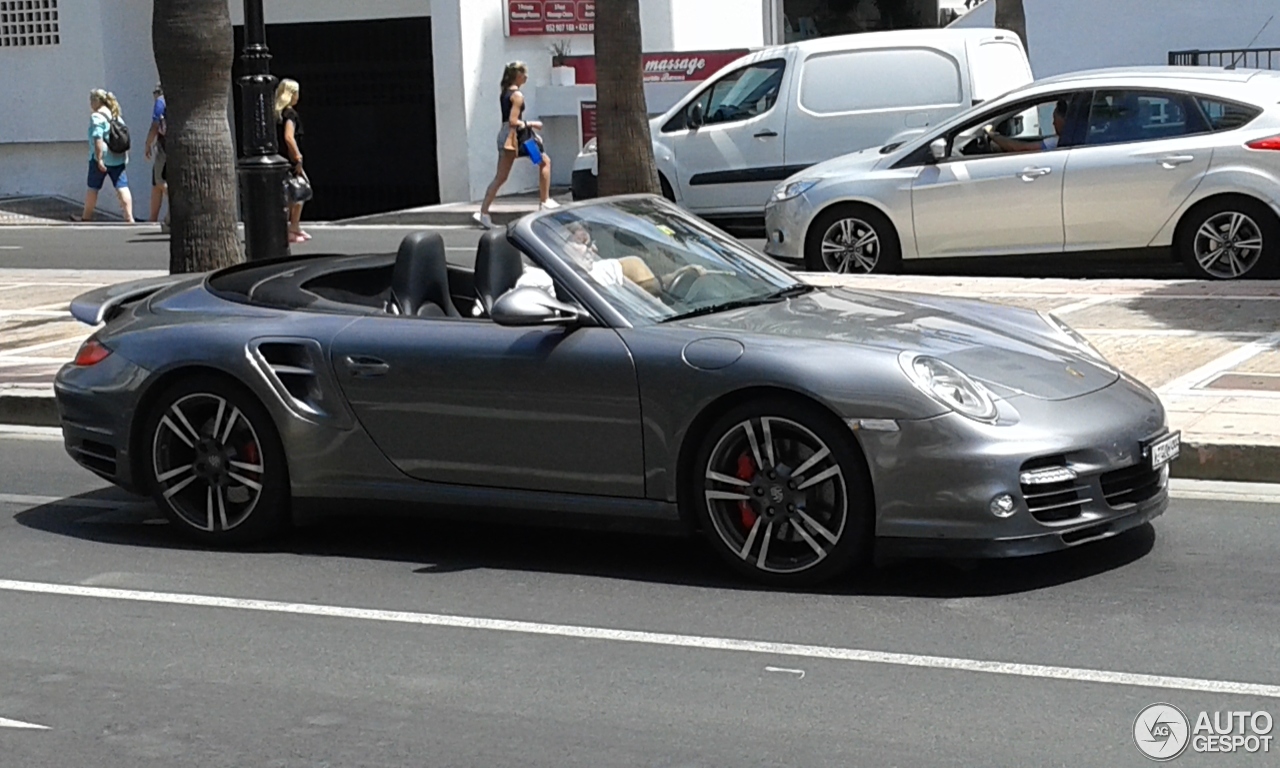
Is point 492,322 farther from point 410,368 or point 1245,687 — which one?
point 1245,687

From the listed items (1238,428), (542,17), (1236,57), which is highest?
(542,17)

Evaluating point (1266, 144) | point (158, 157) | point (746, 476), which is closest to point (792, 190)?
point (1266, 144)

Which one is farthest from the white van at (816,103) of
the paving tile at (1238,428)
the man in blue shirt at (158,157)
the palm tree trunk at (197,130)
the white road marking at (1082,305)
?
the paving tile at (1238,428)

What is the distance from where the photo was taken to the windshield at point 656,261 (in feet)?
22.6

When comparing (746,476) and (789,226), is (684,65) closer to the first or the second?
(789,226)

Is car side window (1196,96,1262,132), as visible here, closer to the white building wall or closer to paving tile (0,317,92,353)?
paving tile (0,317,92,353)

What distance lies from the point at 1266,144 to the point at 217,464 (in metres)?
8.38

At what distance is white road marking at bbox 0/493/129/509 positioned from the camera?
8.29m

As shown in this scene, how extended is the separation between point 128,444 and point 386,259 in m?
1.35

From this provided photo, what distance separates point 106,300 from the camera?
8.09 metres

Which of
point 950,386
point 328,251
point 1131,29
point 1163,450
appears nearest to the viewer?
point 950,386

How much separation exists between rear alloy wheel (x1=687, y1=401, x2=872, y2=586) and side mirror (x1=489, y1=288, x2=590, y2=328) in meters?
0.69

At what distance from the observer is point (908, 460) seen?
6.15 meters

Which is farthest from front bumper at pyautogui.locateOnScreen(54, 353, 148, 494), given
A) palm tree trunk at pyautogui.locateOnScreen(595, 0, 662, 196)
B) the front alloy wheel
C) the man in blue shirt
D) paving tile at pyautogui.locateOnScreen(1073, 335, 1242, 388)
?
the man in blue shirt
